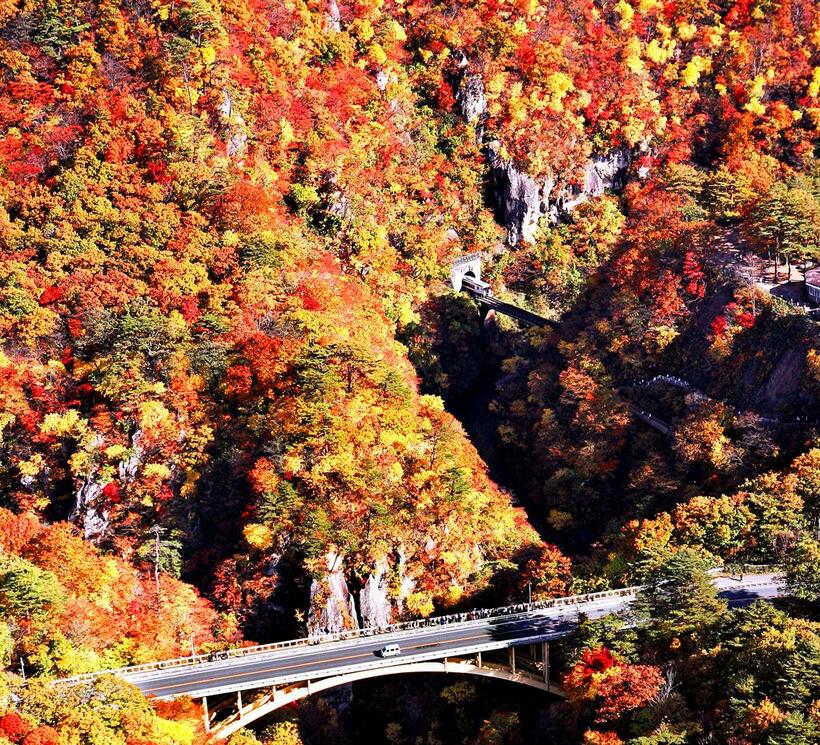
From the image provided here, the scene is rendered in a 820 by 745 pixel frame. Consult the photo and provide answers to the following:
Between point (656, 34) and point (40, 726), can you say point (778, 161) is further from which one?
point (40, 726)

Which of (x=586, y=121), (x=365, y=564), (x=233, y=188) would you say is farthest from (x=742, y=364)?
(x=586, y=121)

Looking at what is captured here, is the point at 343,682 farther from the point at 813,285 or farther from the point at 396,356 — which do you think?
the point at 813,285

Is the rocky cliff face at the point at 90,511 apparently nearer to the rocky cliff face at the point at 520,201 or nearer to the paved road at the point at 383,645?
the paved road at the point at 383,645

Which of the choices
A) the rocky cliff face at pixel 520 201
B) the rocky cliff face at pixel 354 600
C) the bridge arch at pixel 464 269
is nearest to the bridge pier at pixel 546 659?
the rocky cliff face at pixel 354 600

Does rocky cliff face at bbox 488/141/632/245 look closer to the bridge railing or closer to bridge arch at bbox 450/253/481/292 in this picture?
bridge arch at bbox 450/253/481/292

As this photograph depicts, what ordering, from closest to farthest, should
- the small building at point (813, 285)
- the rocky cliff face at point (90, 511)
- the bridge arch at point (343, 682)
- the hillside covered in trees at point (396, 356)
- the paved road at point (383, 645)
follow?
the bridge arch at point (343, 682) → the paved road at point (383, 645) → the hillside covered in trees at point (396, 356) → the rocky cliff face at point (90, 511) → the small building at point (813, 285)

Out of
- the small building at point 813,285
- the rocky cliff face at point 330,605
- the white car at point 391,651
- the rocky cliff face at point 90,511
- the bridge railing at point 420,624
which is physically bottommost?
the white car at point 391,651
